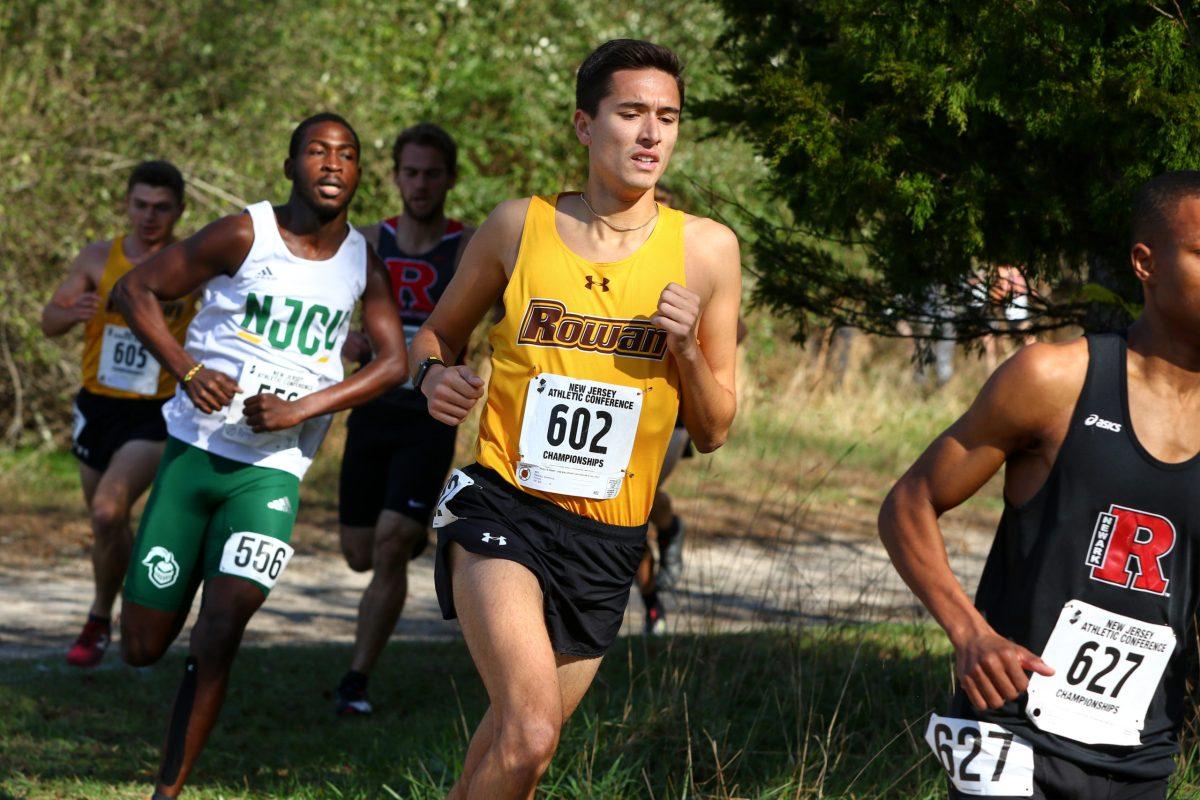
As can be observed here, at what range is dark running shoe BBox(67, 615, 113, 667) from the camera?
7.18 meters

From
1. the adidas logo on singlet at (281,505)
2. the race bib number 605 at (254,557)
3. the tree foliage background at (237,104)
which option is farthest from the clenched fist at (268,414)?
the tree foliage background at (237,104)

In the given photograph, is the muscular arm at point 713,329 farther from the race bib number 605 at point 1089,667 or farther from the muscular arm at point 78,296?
the muscular arm at point 78,296

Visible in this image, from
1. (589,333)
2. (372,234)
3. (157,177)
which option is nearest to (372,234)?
(372,234)

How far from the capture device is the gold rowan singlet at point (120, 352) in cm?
761

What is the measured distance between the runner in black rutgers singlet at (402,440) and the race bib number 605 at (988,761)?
3.97 meters

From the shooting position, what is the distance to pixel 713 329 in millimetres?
4145

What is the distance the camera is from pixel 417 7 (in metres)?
16.3

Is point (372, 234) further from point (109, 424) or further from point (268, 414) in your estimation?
point (268, 414)

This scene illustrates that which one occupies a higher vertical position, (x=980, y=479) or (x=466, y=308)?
(x=466, y=308)

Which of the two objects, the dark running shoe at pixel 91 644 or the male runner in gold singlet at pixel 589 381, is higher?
the male runner in gold singlet at pixel 589 381

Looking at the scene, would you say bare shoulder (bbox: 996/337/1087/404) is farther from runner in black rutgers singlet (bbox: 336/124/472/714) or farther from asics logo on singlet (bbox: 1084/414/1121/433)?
runner in black rutgers singlet (bbox: 336/124/472/714)

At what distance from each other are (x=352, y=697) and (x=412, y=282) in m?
1.88

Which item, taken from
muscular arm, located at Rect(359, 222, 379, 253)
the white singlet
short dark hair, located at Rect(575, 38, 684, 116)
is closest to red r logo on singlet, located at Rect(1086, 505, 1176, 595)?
short dark hair, located at Rect(575, 38, 684, 116)

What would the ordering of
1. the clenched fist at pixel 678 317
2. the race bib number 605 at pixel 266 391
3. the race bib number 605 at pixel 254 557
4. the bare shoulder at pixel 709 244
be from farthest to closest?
the race bib number 605 at pixel 266 391
the race bib number 605 at pixel 254 557
the bare shoulder at pixel 709 244
the clenched fist at pixel 678 317
